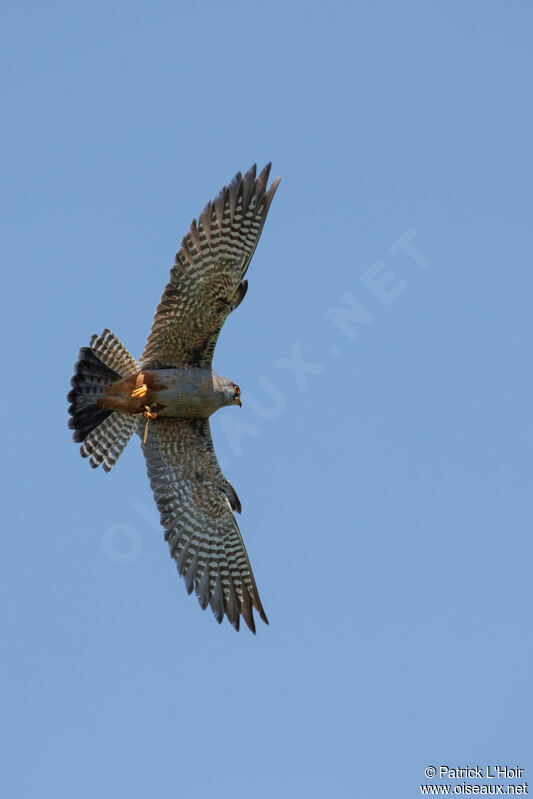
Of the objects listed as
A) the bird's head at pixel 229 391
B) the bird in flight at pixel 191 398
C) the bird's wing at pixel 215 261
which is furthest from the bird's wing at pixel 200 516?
the bird's wing at pixel 215 261

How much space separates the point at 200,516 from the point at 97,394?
7.29 ft

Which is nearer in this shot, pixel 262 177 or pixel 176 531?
pixel 262 177

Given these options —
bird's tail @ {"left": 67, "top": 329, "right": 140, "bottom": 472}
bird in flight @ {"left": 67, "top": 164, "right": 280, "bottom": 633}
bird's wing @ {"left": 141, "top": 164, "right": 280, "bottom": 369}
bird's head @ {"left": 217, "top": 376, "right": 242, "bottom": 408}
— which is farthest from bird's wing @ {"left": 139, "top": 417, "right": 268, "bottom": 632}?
bird's wing @ {"left": 141, "top": 164, "right": 280, "bottom": 369}

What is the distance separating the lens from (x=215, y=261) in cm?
1173

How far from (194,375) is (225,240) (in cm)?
166

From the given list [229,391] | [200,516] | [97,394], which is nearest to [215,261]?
[229,391]

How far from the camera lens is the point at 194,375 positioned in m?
12.2

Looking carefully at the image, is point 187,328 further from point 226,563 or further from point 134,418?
point 226,563

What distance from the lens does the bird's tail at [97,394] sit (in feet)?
39.8

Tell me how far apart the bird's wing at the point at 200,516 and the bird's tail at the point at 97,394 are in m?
0.53

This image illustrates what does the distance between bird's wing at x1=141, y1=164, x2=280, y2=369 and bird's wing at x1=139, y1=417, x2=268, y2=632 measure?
5.07 ft

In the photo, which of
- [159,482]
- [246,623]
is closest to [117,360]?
[159,482]

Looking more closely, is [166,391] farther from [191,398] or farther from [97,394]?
[97,394]

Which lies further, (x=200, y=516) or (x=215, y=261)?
(x=200, y=516)
